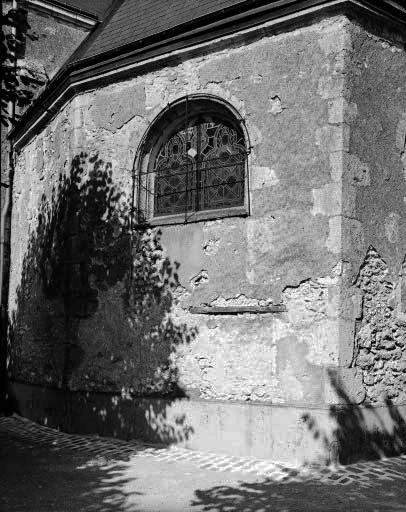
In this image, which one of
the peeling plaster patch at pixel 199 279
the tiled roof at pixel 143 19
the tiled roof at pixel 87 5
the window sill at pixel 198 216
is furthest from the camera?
the tiled roof at pixel 87 5

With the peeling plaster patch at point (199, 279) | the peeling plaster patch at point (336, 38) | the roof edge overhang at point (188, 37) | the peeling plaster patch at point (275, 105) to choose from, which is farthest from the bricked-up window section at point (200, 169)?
the peeling plaster patch at point (336, 38)

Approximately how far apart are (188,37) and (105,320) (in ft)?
11.6

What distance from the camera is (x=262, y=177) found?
771 cm

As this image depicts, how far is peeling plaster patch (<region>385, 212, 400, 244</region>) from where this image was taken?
7629 mm

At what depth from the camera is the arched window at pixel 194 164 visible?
8.16 m

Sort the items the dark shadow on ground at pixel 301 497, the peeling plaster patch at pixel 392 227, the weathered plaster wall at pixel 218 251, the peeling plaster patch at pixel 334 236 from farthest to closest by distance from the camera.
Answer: the peeling plaster patch at pixel 392 227
the weathered plaster wall at pixel 218 251
the peeling plaster patch at pixel 334 236
the dark shadow on ground at pixel 301 497

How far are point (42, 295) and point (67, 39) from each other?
5.58m

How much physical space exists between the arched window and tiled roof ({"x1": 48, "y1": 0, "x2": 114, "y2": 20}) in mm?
5796

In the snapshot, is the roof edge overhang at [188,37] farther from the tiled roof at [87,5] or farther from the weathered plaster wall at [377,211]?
the tiled roof at [87,5]

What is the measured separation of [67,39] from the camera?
13.3 meters

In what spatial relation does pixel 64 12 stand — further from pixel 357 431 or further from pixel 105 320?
pixel 357 431

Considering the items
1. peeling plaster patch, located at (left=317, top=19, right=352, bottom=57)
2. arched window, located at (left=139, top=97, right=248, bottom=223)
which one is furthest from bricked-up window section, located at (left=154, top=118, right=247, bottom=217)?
peeling plaster patch, located at (left=317, top=19, right=352, bottom=57)

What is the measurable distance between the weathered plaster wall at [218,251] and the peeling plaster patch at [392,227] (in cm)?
67

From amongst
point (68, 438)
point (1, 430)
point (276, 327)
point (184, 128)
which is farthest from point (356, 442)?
point (1, 430)
